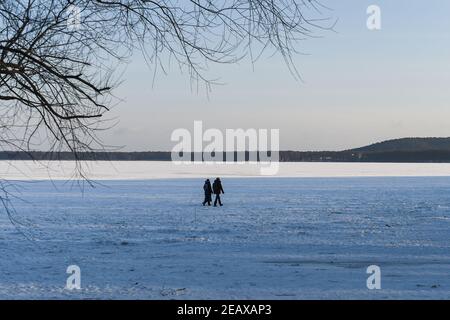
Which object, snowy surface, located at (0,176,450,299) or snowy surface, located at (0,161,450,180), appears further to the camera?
snowy surface, located at (0,176,450,299)

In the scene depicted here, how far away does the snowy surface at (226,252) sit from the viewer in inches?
357

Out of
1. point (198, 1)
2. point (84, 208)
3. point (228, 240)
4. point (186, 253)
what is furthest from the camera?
point (84, 208)

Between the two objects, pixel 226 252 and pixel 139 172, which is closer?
pixel 226 252

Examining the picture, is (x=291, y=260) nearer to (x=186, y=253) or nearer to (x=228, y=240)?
(x=186, y=253)

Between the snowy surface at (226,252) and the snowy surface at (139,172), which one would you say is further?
the snowy surface at (226,252)

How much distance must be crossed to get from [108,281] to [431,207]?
1804 centimetres

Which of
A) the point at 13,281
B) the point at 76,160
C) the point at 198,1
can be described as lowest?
the point at 13,281

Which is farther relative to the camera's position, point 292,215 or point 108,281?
point 292,215

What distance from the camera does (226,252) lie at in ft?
42.4

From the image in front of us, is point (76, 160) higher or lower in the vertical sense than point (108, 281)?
higher

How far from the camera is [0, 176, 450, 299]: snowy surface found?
908 cm
